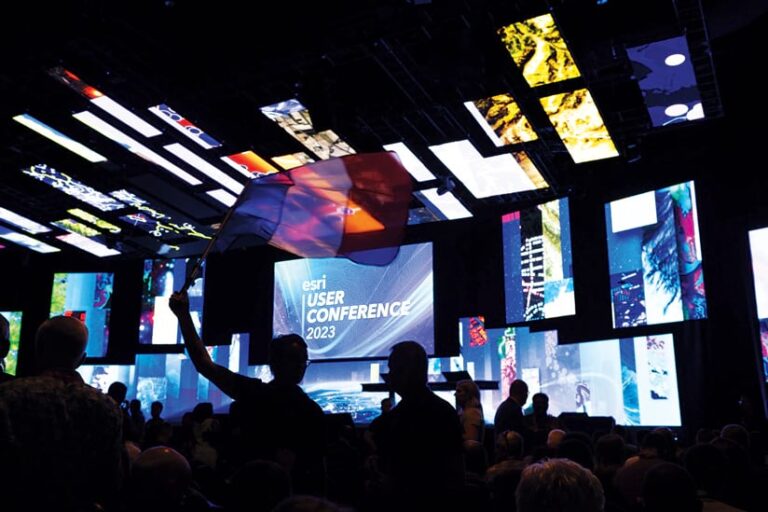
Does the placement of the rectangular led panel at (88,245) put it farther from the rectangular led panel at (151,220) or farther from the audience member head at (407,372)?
the audience member head at (407,372)

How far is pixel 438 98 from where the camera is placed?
9.27 metres

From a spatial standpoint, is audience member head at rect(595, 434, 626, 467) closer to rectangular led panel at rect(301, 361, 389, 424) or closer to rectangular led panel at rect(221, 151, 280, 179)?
rectangular led panel at rect(221, 151, 280, 179)

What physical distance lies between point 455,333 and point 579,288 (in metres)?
2.27

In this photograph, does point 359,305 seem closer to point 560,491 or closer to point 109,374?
point 109,374

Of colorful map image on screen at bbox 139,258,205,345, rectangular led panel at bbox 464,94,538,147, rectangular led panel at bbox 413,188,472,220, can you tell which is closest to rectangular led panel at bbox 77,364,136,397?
colorful map image on screen at bbox 139,258,205,345

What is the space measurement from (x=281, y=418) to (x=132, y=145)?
A: 9350 mm

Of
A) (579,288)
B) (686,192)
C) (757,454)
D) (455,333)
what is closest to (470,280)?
(455,333)

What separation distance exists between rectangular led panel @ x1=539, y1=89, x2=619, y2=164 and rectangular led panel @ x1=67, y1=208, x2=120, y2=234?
9.16 m

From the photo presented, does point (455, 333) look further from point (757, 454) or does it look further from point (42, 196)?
point (42, 196)

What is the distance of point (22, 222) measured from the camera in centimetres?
1502

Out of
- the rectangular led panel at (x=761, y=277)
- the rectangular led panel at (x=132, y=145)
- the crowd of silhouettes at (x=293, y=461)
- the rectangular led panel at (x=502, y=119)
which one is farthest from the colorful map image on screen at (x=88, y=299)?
the crowd of silhouettes at (x=293, y=461)

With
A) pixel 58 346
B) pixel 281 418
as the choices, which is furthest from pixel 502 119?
pixel 58 346

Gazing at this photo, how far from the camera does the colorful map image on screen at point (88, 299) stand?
52.1 feet

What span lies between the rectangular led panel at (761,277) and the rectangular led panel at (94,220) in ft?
37.5
